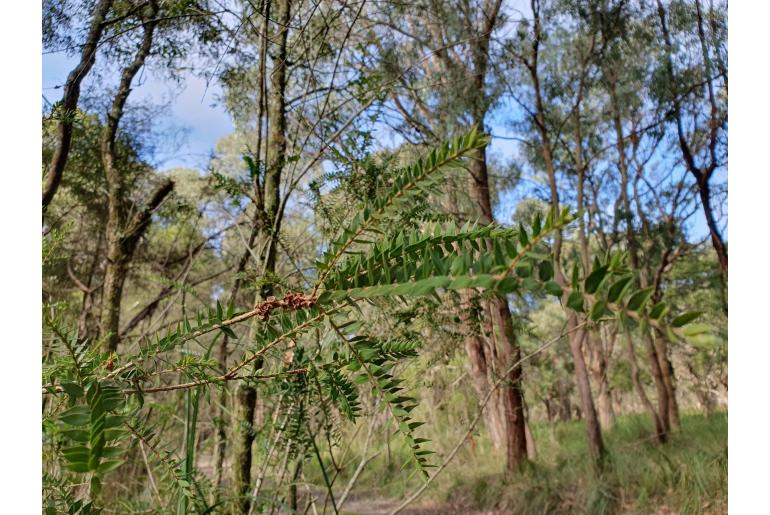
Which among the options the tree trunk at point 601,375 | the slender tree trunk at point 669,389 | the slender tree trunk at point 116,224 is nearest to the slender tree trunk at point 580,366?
the slender tree trunk at point 669,389

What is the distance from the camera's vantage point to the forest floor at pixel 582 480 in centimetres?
212

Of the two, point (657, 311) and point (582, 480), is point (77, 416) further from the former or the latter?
point (582, 480)

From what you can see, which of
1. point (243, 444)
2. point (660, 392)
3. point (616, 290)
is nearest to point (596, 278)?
point (616, 290)

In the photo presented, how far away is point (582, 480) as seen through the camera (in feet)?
8.21

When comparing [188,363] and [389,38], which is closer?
[188,363]

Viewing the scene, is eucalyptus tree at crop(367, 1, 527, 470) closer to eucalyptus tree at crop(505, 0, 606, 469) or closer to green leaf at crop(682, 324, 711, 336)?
eucalyptus tree at crop(505, 0, 606, 469)

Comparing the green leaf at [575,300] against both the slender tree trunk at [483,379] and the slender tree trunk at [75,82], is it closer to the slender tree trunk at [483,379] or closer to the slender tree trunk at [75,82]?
the slender tree trunk at [75,82]

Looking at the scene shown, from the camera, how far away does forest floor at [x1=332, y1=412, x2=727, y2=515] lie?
212 cm

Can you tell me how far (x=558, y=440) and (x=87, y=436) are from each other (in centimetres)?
369

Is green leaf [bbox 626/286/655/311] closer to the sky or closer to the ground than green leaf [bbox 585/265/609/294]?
closer to the ground

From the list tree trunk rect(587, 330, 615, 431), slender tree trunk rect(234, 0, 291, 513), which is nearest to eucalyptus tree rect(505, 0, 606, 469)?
tree trunk rect(587, 330, 615, 431)
